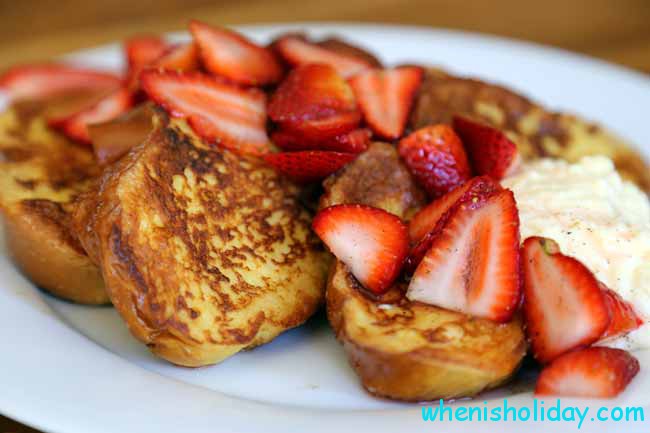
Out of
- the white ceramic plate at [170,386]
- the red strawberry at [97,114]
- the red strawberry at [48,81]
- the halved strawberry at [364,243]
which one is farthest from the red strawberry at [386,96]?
the red strawberry at [48,81]


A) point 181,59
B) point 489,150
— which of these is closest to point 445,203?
point 489,150

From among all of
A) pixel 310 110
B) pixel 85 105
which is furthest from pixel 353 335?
pixel 85 105

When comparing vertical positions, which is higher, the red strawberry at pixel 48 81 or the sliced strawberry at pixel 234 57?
the sliced strawberry at pixel 234 57

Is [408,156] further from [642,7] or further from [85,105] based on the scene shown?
[642,7]

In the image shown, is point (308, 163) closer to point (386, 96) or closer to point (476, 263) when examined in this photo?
point (386, 96)

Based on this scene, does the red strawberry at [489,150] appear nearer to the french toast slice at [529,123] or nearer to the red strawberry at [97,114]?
the french toast slice at [529,123]

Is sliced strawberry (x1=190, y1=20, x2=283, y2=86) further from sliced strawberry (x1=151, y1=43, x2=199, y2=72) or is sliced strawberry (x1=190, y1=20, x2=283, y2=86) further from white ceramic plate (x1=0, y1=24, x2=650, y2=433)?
white ceramic plate (x1=0, y1=24, x2=650, y2=433)

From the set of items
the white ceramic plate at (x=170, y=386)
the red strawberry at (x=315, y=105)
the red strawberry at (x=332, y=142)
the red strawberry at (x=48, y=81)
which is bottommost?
the white ceramic plate at (x=170, y=386)
